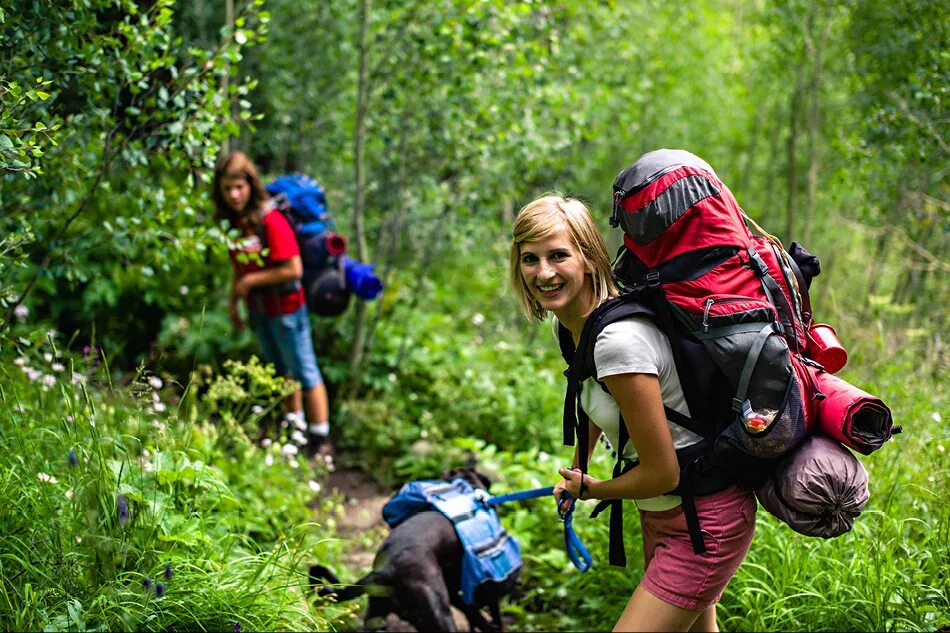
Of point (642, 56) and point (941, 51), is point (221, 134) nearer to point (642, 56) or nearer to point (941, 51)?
point (941, 51)

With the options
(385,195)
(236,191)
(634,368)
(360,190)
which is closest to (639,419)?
(634,368)

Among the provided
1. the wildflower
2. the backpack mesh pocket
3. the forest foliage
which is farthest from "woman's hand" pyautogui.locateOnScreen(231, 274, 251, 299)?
the backpack mesh pocket

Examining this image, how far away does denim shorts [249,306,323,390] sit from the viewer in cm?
579

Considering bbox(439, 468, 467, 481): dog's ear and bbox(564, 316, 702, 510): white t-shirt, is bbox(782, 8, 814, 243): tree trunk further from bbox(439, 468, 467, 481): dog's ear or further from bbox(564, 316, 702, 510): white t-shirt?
bbox(564, 316, 702, 510): white t-shirt

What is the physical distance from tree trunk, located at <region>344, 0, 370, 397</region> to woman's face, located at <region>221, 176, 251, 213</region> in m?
1.24

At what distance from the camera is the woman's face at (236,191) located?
5.38 metres

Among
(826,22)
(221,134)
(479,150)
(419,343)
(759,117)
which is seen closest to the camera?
(221,134)

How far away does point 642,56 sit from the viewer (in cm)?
1188

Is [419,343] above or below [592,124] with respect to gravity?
below

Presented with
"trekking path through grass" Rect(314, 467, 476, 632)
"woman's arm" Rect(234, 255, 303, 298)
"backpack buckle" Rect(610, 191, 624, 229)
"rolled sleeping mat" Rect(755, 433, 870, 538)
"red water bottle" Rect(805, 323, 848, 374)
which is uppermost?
"backpack buckle" Rect(610, 191, 624, 229)

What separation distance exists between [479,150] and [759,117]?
9.89m

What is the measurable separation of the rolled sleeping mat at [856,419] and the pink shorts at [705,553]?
1.28ft

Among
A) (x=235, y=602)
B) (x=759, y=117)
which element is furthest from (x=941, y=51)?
(x=759, y=117)

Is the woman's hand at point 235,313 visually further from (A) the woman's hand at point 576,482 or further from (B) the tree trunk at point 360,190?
(A) the woman's hand at point 576,482
